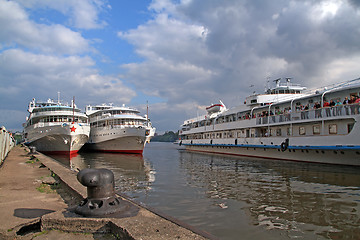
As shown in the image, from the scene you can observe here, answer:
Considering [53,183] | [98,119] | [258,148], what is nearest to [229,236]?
[53,183]

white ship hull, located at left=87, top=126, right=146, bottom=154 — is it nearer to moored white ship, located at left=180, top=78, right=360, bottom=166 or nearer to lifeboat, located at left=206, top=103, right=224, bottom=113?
moored white ship, located at left=180, top=78, right=360, bottom=166

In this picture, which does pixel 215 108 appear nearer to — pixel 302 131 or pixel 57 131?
pixel 302 131

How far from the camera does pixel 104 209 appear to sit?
4.62 metres

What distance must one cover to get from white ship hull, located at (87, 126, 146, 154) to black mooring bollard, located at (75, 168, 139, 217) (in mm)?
29177

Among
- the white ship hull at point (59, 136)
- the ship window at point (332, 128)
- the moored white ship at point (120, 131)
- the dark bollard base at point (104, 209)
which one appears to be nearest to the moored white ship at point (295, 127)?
the ship window at point (332, 128)

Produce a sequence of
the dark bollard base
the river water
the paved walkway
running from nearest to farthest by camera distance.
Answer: the dark bollard base, the paved walkway, the river water

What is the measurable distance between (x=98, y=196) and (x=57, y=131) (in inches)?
1212

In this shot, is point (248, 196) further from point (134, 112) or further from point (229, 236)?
point (134, 112)

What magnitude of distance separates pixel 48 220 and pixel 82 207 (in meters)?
0.60

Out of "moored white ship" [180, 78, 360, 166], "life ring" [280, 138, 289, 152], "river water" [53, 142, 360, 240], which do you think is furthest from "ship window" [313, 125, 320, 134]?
"river water" [53, 142, 360, 240]

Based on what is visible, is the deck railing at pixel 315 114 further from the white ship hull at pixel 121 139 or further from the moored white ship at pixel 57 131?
the moored white ship at pixel 57 131

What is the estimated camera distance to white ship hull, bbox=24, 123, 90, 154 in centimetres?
3166

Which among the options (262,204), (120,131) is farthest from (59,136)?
(262,204)

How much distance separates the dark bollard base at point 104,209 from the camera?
4.52 meters
